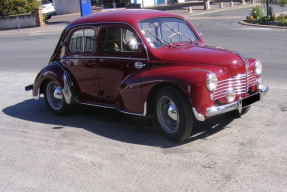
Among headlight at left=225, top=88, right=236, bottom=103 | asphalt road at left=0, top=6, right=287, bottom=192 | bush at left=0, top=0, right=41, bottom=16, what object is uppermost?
bush at left=0, top=0, right=41, bottom=16

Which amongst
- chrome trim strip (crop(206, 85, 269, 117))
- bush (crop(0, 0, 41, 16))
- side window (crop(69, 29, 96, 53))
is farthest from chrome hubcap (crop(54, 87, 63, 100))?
bush (crop(0, 0, 41, 16))

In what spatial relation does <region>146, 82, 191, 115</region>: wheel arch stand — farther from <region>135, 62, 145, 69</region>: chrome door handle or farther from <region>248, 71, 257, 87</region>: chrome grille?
<region>248, 71, 257, 87</region>: chrome grille

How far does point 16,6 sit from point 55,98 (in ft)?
100

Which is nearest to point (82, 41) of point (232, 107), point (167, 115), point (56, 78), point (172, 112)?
point (56, 78)

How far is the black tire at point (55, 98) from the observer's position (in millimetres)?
7414

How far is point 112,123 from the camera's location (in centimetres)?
687

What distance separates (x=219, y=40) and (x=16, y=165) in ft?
42.3

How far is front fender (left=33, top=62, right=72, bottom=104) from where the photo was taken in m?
7.12

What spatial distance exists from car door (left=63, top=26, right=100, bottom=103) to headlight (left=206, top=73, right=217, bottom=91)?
84.8 inches

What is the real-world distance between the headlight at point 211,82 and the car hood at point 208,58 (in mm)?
294

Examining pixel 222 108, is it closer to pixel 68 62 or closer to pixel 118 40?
pixel 118 40

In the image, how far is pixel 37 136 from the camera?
6445 mm

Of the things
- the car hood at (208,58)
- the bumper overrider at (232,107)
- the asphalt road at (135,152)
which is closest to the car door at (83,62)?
the asphalt road at (135,152)

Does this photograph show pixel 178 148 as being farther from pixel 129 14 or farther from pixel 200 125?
pixel 129 14
